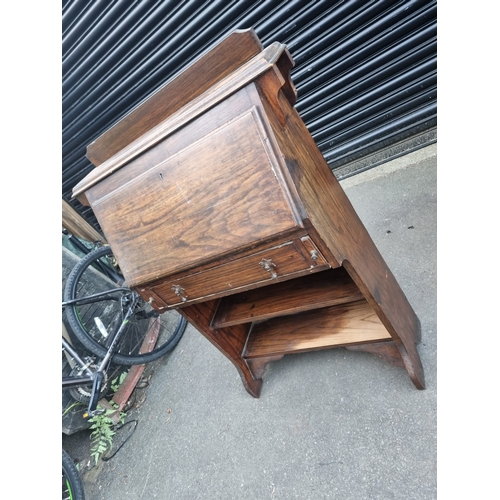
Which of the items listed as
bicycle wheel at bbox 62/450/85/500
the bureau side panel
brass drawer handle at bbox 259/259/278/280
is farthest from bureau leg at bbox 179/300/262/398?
bicycle wheel at bbox 62/450/85/500

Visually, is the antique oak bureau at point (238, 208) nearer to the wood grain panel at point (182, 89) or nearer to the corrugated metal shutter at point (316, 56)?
the wood grain panel at point (182, 89)

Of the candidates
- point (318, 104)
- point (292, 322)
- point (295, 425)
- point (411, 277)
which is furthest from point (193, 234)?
point (318, 104)

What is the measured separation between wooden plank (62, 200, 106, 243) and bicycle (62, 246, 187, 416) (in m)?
0.59

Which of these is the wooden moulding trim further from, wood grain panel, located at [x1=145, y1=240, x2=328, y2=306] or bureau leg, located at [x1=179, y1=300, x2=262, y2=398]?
bureau leg, located at [x1=179, y1=300, x2=262, y2=398]

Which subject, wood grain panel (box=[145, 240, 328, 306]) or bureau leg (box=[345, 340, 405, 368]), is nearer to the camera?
wood grain panel (box=[145, 240, 328, 306])

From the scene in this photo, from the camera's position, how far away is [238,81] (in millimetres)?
979

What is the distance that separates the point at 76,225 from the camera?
12.6ft

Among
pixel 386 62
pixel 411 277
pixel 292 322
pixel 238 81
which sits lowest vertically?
pixel 411 277

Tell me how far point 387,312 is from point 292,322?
0.65 m

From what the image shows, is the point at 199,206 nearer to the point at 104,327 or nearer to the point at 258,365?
the point at 258,365

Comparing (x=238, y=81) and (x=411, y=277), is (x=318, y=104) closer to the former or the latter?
(x=411, y=277)

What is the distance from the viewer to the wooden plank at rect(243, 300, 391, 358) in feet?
5.17

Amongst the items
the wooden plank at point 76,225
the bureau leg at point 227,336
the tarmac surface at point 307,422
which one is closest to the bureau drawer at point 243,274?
the bureau leg at point 227,336

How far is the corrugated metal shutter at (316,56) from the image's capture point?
2498 mm
